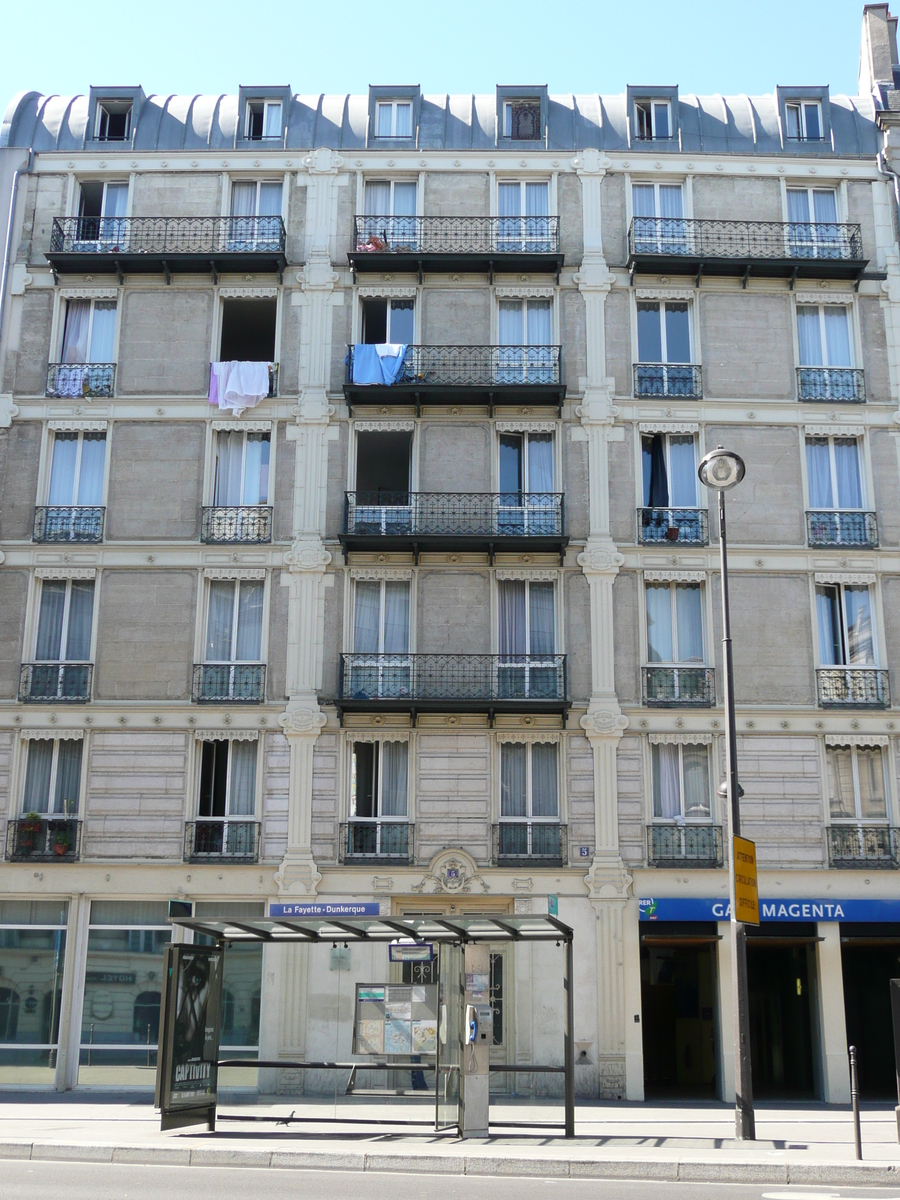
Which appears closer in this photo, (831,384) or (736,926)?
(736,926)

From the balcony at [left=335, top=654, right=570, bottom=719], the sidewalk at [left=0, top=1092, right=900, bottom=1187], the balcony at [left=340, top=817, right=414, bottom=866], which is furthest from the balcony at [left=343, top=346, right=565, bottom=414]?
the sidewalk at [left=0, top=1092, right=900, bottom=1187]

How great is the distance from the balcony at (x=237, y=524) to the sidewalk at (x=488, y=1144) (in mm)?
11170

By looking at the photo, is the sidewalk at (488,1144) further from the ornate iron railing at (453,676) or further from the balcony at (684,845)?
the ornate iron railing at (453,676)

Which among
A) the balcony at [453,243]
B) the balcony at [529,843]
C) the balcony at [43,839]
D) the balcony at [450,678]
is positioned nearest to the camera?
the balcony at [529,843]

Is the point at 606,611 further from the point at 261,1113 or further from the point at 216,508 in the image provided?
the point at 261,1113

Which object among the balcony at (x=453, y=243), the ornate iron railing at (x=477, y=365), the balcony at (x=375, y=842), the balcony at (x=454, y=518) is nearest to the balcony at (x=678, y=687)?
the balcony at (x=454, y=518)

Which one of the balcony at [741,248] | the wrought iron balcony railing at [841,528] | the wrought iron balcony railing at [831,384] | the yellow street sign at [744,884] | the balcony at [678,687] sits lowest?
the yellow street sign at [744,884]

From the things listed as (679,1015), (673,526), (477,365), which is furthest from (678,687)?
(477,365)

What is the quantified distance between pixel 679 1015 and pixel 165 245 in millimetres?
19720

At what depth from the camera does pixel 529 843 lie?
24094mm

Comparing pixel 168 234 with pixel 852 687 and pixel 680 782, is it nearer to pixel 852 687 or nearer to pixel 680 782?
pixel 680 782

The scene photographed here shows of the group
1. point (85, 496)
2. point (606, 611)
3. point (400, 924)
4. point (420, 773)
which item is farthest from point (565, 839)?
point (85, 496)

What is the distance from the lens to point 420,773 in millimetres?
24500

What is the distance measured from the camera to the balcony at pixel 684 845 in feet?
78.1
